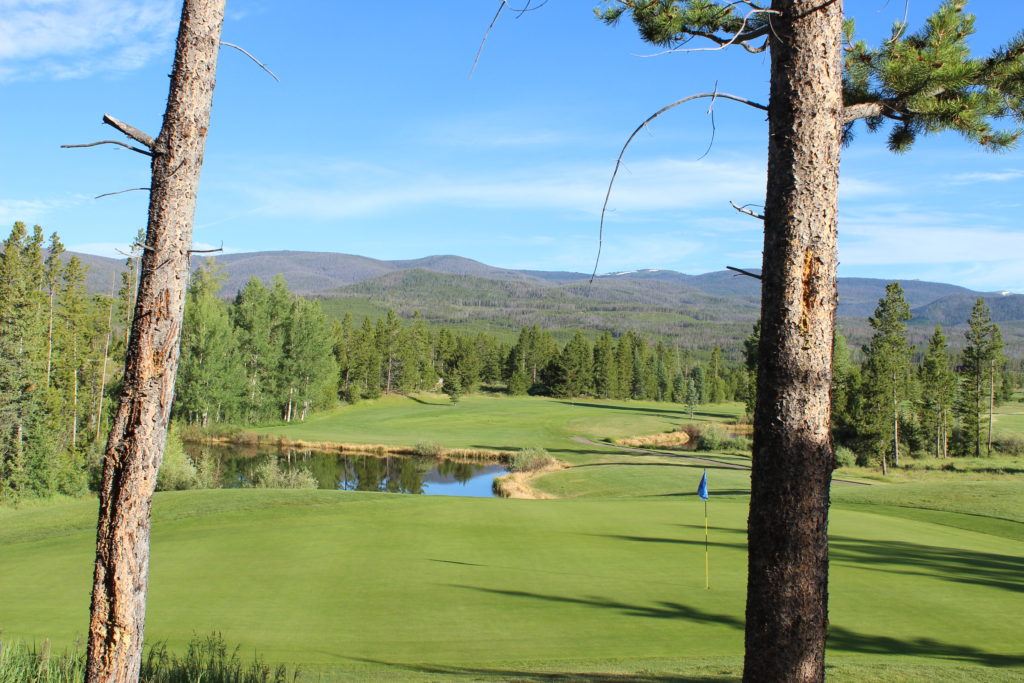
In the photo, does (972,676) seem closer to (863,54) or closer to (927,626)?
(927,626)

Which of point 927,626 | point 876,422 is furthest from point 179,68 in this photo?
point 876,422

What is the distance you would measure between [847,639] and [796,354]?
22.1ft

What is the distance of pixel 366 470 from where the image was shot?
37.9 meters

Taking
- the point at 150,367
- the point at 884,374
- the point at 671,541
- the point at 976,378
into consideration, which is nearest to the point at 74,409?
the point at 671,541

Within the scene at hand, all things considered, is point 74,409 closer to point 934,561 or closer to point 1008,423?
point 934,561

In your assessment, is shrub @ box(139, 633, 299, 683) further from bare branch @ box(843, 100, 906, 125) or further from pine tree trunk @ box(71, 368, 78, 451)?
pine tree trunk @ box(71, 368, 78, 451)

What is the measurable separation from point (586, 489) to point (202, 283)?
42.4 metres

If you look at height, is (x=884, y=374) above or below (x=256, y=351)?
above

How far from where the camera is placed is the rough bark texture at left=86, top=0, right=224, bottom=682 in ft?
14.2

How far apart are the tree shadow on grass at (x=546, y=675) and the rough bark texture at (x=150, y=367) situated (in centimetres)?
355

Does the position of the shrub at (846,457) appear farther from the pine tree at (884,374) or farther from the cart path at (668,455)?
the cart path at (668,455)

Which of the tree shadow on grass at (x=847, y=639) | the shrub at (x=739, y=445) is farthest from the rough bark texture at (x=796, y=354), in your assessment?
the shrub at (x=739, y=445)

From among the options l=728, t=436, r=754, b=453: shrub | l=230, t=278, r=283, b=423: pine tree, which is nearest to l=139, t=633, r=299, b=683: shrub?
l=728, t=436, r=754, b=453: shrub

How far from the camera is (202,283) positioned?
5853 centimetres
